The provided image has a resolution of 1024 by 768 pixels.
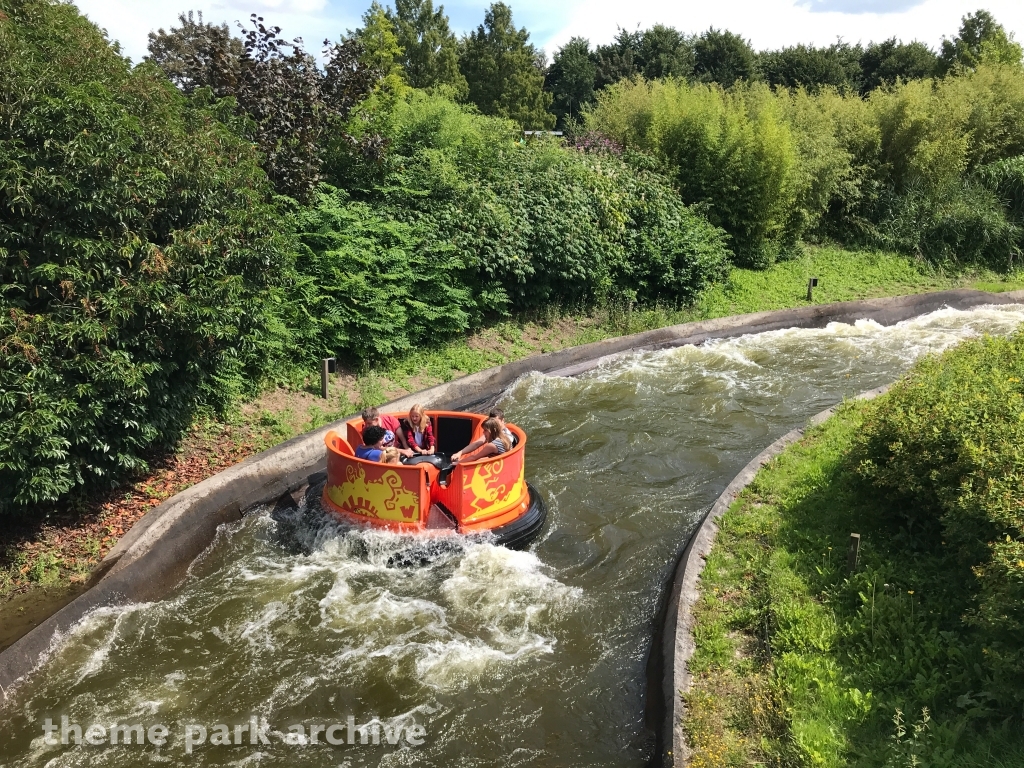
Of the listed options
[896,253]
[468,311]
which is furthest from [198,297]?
[896,253]

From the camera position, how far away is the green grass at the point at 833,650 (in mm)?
3654

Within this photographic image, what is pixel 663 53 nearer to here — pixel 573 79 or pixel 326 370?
pixel 573 79

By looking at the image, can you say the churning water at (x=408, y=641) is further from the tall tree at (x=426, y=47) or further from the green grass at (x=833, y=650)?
the tall tree at (x=426, y=47)

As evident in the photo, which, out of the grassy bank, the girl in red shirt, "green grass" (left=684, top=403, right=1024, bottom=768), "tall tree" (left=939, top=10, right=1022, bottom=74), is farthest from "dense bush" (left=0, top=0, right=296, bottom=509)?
"tall tree" (left=939, top=10, right=1022, bottom=74)

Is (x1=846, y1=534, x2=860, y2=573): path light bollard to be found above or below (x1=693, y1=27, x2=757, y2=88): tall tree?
below

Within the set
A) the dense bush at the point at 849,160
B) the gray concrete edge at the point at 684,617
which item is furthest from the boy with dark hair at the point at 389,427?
the dense bush at the point at 849,160

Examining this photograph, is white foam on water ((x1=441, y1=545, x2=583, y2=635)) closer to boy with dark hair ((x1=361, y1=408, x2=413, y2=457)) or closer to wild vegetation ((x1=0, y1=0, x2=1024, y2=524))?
boy with dark hair ((x1=361, y1=408, x2=413, y2=457))

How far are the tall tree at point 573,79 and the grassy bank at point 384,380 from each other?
89.7 ft

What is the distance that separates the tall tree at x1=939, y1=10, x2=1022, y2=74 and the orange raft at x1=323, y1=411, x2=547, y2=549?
27.4m

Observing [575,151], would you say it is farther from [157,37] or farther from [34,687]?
[34,687]

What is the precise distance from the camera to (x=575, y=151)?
1564cm

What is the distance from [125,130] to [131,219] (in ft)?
2.36

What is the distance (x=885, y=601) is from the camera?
4.63 metres

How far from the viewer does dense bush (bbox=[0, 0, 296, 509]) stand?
5.46 meters
